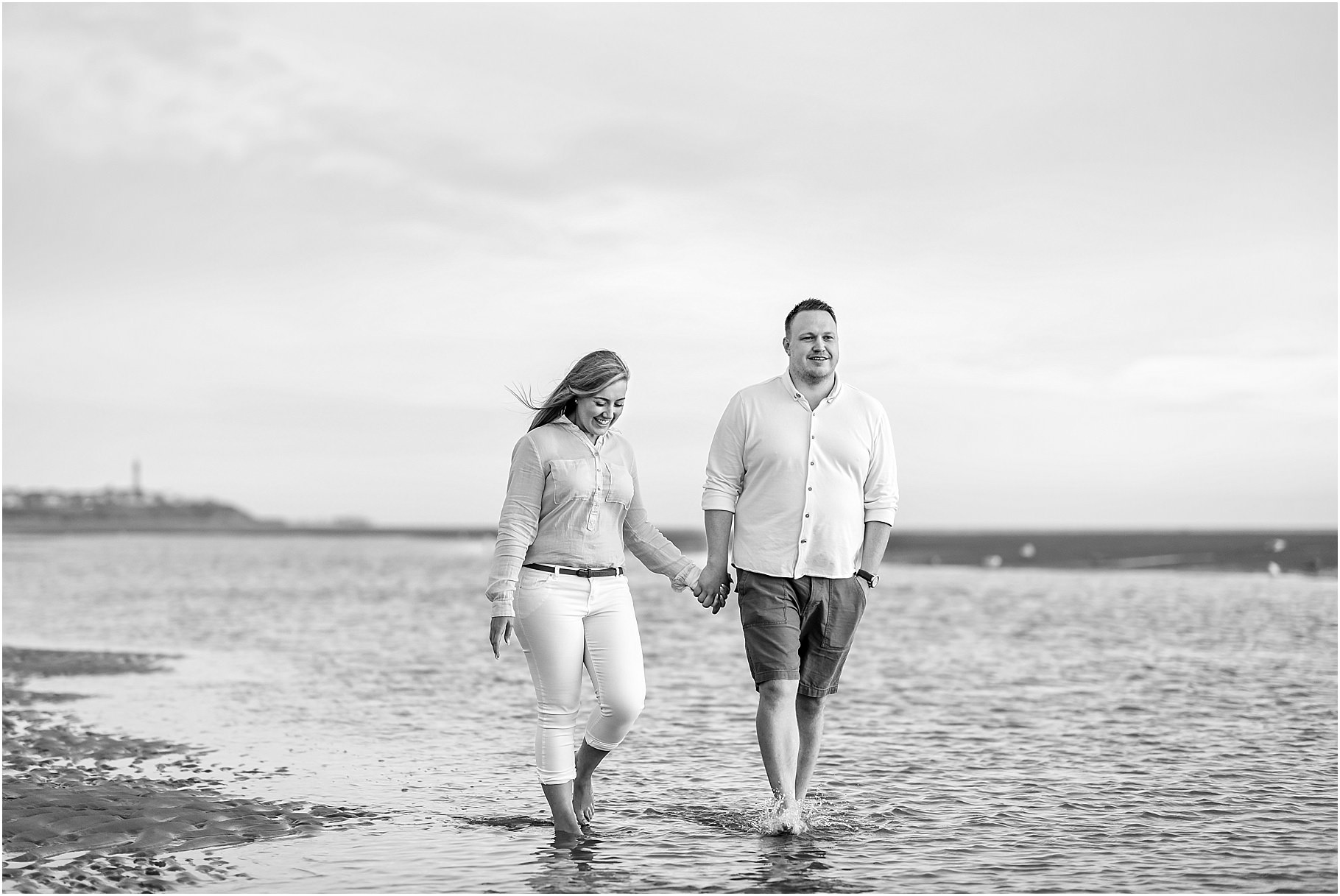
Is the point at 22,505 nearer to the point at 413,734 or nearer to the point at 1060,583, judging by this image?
the point at 1060,583

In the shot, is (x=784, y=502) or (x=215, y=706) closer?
(x=784, y=502)

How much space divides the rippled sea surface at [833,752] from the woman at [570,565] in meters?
0.64

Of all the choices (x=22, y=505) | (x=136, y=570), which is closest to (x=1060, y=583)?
(x=136, y=570)

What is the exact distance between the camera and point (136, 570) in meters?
39.3

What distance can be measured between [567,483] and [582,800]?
1693 mm

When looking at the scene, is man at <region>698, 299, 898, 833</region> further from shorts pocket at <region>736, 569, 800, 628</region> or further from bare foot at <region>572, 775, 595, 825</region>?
bare foot at <region>572, 775, 595, 825</region>

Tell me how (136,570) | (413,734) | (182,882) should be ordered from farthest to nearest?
(136,570)
(413,734)
(182,882)

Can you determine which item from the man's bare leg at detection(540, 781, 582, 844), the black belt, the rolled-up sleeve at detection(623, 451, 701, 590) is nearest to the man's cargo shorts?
the rolled-up sleeve at detection(623, 451, 701, 590)

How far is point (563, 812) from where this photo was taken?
20.9 feet

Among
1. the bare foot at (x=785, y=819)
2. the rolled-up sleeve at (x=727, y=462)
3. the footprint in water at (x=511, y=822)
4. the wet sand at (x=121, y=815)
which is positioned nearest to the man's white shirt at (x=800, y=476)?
the rolled-up sleeve at (x=727, y=462)

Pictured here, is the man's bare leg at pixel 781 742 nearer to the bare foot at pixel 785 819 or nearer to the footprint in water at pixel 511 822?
the bare foot at pixel 785 819

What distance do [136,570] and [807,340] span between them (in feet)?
121

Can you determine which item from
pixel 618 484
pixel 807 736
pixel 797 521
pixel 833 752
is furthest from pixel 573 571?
pixel 833 752

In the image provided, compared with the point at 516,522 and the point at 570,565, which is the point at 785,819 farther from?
the point at 516,522
